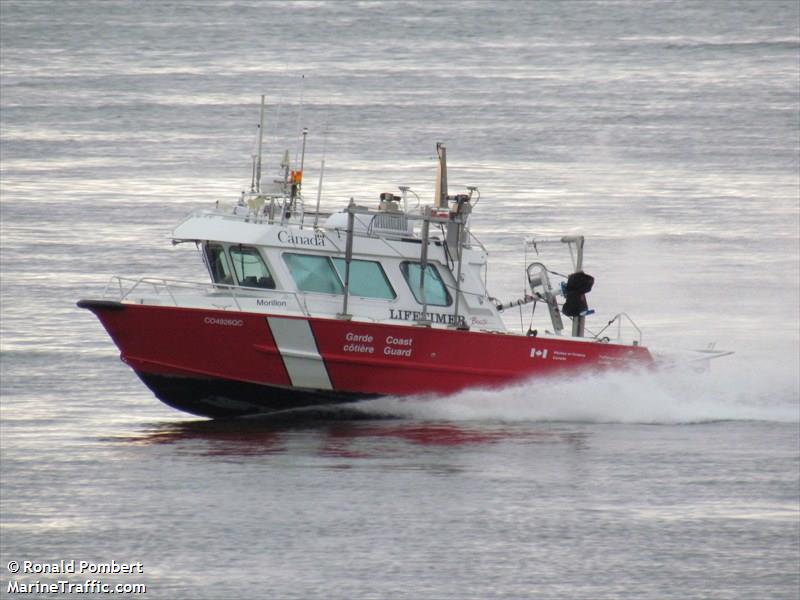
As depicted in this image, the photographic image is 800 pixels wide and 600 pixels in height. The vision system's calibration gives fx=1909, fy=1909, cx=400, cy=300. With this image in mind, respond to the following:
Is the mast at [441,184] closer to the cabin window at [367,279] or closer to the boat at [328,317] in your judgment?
the boat at [328,317]

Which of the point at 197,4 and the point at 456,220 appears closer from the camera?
the point at 456,220

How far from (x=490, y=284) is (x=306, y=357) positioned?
378 inches

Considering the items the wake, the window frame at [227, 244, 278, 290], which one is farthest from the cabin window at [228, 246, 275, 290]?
the wake

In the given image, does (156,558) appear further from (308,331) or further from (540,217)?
(540,217)

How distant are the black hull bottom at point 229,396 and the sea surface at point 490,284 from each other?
30 cm

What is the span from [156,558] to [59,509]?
6.35 ft

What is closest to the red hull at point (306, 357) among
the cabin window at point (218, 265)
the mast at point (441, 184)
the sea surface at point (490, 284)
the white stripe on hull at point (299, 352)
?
the white stripe on hull at point (299, 352)

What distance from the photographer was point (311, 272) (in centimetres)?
2448

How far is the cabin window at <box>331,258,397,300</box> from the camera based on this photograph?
24562 mm

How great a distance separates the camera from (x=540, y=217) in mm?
40594

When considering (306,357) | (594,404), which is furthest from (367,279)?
(594,404)

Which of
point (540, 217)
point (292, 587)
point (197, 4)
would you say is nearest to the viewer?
point (292, 587)

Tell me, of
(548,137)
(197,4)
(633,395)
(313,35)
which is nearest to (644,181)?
(548,137)

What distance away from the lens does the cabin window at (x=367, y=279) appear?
80.6ft
